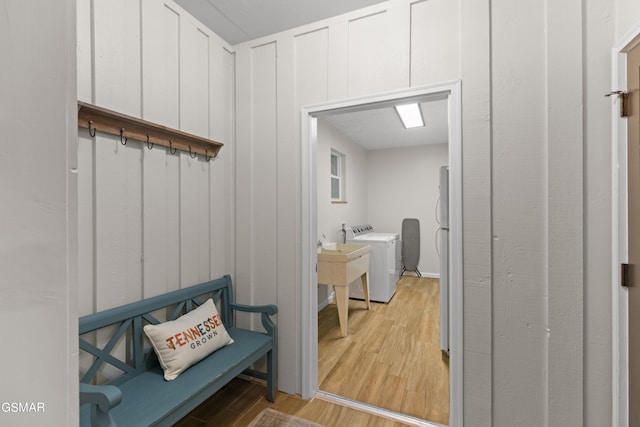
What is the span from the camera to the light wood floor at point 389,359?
2068 mm

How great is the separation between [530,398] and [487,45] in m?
1.85

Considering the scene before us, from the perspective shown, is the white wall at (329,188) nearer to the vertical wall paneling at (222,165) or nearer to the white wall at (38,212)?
the vertical wall paneling at (222,165)

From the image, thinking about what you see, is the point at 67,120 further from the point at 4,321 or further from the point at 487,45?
the point at 487,45

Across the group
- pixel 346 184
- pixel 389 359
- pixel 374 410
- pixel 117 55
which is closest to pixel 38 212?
pixel 117 55

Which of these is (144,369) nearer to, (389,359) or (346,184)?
(389,359)

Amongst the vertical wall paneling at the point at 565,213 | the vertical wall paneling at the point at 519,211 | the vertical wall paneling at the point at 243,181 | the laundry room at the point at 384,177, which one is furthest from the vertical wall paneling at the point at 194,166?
the vertical wall paneling at the point at 565,213

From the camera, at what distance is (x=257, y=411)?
192 cm

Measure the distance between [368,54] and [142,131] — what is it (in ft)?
4.73

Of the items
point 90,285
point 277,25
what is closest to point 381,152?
point 277,25

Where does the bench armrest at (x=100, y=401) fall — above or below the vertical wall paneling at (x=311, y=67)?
below

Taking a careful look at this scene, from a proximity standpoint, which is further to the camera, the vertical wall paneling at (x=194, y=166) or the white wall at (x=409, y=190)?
the white wall at (x=409, y=190)

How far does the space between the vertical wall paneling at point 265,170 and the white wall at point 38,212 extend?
1660 millimetres

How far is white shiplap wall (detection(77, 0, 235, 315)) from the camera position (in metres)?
1.47

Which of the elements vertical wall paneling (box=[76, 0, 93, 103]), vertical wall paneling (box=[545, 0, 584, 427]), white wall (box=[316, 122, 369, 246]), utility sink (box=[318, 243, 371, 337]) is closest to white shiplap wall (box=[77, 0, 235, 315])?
vertical wall paneling (box=[76, 0, 93, 103])
